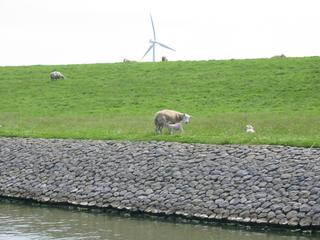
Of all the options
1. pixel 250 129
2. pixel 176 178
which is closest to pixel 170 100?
pixel 250 129

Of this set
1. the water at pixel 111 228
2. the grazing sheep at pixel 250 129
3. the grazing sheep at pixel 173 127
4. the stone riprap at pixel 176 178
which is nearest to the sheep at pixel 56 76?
the stone riprap at pixel 176 178

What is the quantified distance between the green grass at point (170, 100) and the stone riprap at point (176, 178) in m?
1.89

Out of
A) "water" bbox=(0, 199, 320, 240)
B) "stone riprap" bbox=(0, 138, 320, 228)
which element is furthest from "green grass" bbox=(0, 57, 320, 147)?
"water" bbox=(0, 199, 320, 240)

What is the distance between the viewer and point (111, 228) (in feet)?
77.6

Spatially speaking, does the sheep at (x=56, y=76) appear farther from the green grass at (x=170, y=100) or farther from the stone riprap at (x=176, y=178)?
the stone riprap at (x=176, y=178)

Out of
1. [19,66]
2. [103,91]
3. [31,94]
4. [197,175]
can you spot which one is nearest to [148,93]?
[103,91]

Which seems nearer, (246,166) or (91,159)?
(246,166)

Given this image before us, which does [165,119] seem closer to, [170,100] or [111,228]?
[111,228]

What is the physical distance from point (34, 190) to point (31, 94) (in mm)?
32305

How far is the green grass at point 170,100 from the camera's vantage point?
118 feet

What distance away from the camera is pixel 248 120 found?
132 ft

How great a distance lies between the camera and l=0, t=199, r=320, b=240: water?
2195 centimetres

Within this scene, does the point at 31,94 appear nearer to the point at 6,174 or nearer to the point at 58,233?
the point at 6,174

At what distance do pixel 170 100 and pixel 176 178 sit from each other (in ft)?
86.2
